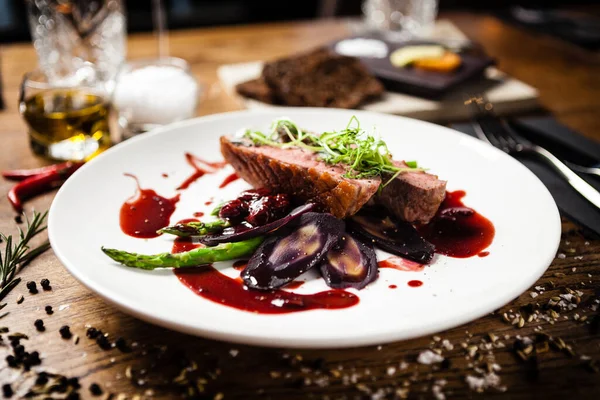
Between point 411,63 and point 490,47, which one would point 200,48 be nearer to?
point 411,63

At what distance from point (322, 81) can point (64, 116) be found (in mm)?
1752

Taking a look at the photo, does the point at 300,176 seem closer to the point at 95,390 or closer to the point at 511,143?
the point at 95,390

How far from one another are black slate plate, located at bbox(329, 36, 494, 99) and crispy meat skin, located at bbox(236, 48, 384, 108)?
128 millimetres

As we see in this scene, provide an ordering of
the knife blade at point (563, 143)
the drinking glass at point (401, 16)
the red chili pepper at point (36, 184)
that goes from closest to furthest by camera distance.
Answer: the red chili pepper at point (36, 184)
the knife blade at point (563, 143)
the drinking glass at point (401, 16)

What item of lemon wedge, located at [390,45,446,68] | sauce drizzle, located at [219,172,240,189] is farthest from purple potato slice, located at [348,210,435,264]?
lemon wedge, located at [390,45,446,68]

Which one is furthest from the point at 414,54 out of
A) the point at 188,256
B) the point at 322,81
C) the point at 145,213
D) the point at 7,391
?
the point at 7,391

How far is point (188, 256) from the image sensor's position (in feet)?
6.59

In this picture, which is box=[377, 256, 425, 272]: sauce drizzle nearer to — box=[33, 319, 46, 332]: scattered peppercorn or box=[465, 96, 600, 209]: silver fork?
box=[465, 96, 600, 209]: silver fork

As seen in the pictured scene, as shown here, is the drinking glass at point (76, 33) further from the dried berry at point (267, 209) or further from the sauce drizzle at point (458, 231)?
the sauce drizzle at point (458, 231)

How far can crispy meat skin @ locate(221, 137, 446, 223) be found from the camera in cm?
223

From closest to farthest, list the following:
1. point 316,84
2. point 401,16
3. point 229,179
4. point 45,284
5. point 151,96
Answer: point 45,284
point 229,179
point 151,96
point 316,84
point 401,16

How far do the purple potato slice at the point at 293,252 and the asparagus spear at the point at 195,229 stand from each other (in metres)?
0.25

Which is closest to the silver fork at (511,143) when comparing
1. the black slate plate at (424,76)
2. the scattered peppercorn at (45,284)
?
the black slate plate at (424,76)

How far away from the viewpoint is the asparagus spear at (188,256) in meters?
1.96
